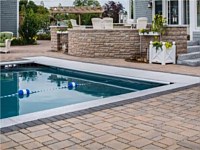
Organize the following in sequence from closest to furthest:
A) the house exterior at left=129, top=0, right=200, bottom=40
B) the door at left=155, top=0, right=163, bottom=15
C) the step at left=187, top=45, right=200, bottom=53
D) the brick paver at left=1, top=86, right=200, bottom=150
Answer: the brick paver at left=1, top=86, right=200, bottom=150 → the step at left=187, top=45, right=200, bottom=53 → the house exterior at left=129, top=0, right=200, bottom=40 → the door at left=155, top=0, right=163, bottom=15

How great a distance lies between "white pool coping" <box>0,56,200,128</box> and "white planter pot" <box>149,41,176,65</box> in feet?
5.39

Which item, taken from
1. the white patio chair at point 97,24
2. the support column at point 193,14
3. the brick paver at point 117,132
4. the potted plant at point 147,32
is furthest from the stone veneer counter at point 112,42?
the brick paver at point 117,132

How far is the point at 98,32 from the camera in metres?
11.9

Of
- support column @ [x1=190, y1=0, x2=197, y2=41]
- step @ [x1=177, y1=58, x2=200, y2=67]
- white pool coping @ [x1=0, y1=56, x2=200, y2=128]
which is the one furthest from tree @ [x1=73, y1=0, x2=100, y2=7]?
step @ [x1=177, y1=58, x2=200, y2=67]

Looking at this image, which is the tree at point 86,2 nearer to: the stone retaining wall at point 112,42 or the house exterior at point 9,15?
the house exterior at point 9,15

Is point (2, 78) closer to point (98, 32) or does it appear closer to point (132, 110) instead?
point (98, 32)

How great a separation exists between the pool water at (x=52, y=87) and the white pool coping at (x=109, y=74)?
0.20 metres

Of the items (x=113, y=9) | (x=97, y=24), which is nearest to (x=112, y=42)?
(x=97, y=24)

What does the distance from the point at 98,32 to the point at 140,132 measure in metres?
8.37

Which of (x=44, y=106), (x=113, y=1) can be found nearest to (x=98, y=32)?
(x=44, y=106)

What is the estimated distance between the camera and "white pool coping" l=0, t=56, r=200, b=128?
177 inches

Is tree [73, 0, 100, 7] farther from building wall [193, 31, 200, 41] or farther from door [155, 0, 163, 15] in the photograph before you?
building wall [193, 31, 200, 41]

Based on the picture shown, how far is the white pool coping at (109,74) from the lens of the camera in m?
4.50

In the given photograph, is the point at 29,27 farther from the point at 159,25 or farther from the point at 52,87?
the point at 52,87
